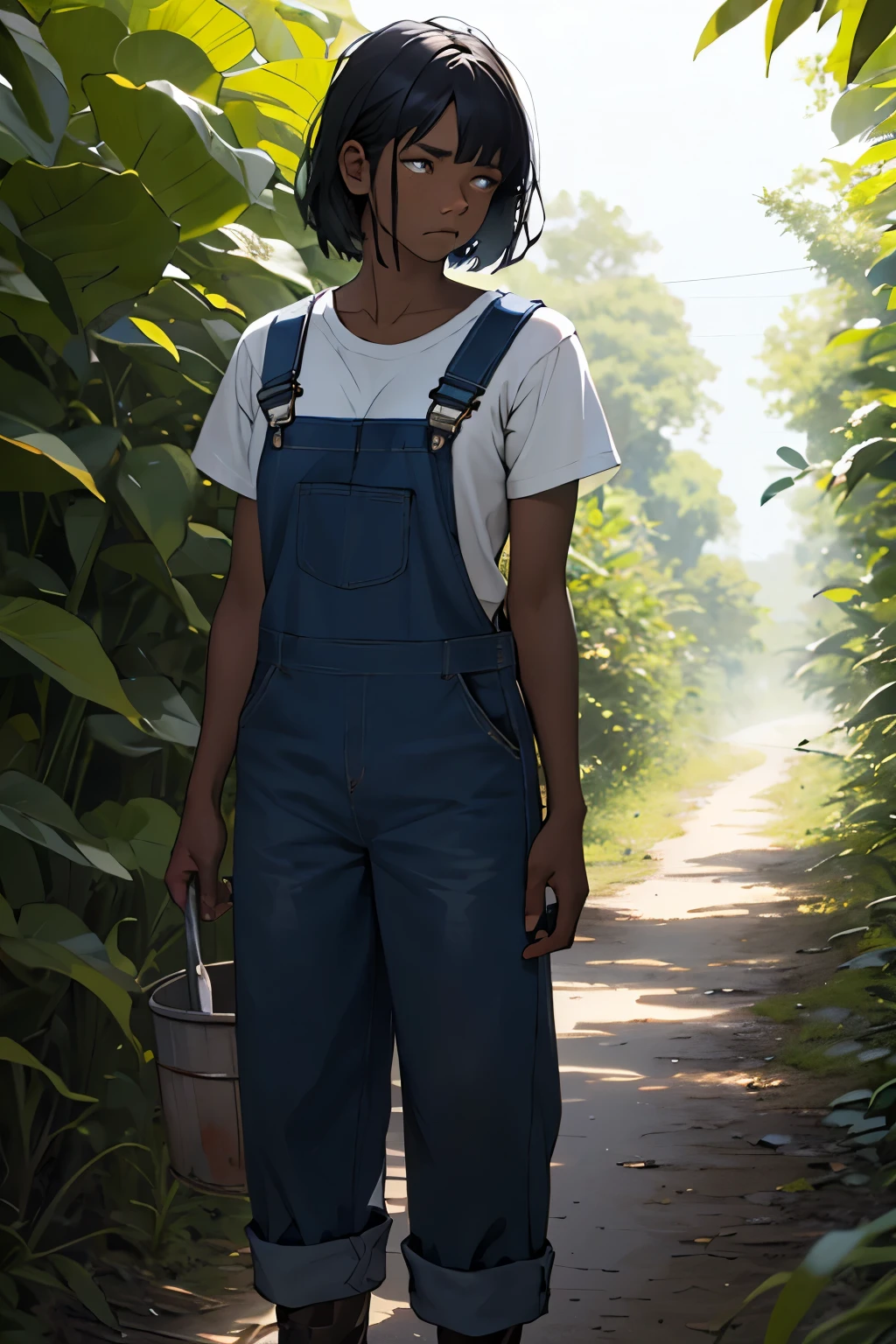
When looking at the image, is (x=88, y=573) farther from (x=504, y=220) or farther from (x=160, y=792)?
(x=504, y=220)

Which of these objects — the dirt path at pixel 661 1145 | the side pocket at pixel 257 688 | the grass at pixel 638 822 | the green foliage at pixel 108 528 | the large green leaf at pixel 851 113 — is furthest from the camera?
the grass at pixel 638 822

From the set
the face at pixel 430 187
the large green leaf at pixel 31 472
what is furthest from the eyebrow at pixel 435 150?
the large green leaf at pixel 31 472

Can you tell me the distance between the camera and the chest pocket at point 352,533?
1746mm

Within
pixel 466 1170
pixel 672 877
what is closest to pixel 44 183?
pixel 466 1170

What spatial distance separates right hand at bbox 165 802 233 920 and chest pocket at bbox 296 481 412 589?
1.39 ft

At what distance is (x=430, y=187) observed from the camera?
1.75 meters

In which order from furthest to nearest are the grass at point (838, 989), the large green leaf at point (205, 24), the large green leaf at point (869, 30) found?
the grass at point (838, 989), the large green leaf at point (205, 24), the large green leaf at point (869, 30)

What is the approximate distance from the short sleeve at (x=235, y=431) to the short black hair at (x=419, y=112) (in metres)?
0.24

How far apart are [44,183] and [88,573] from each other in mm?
607

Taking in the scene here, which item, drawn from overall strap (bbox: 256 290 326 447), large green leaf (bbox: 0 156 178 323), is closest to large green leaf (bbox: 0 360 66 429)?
large green leaf (bbox: 0 156 178 323)

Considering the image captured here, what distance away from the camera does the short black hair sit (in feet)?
5.64

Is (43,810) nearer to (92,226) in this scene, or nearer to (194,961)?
(194,961)

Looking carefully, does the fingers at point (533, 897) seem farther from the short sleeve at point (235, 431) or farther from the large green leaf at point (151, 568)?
the large green leaf at point (151, 568)

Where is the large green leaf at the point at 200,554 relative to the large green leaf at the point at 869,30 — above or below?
below
